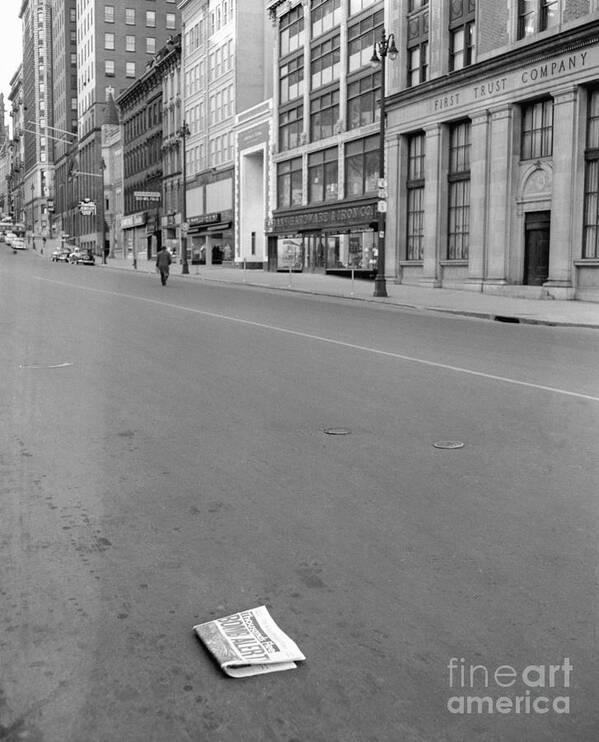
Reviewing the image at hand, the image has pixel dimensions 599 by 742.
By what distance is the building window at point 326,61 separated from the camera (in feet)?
154

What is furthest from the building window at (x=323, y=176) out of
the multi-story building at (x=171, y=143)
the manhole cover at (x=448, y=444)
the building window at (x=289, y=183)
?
Result: the manhole cover at (x=448, y=444)

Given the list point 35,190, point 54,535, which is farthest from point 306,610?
point 35,190

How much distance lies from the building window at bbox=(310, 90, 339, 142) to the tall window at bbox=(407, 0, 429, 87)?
9631 millimetres

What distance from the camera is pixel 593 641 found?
3.61 m

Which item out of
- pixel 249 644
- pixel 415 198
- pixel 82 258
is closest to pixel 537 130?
pixel 415 198

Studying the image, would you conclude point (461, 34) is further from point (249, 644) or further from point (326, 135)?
point (249, 644)

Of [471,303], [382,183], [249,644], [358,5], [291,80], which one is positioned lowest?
[249,644]

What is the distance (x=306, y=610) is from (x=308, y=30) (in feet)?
165

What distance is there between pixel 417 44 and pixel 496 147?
8344 millimetres

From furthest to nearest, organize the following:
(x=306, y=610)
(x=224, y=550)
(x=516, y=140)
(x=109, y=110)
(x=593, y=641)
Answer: (x=109, y=110), (x=516, y=140), (x=224, y=550), (x=306, y=610), (x=593, y=641)

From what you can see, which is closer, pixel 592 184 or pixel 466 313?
pixel 466 313

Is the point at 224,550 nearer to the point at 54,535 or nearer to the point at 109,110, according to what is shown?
the point at 54,535

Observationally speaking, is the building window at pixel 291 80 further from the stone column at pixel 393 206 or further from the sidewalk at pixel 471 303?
the sidewalk at pixel 471 303

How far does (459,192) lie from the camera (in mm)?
34719
